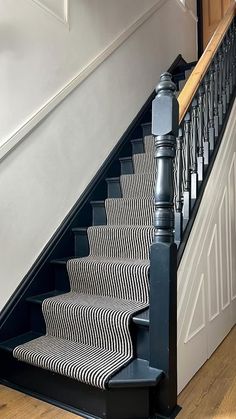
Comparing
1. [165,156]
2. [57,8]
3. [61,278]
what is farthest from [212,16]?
[61,278]

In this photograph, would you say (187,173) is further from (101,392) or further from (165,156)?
(101,392)

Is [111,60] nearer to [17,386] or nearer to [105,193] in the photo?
[105,193]

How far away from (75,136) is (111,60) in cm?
80

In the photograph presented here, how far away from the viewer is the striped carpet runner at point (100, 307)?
55.1 inches

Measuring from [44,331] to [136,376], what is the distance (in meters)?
0.64

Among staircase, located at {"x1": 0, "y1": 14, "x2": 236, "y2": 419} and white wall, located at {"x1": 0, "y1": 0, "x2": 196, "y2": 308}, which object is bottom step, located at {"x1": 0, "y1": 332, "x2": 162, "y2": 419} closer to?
staircase, located at {"x1": 0, "y1": 14, "x2": 236, "y2": 419}

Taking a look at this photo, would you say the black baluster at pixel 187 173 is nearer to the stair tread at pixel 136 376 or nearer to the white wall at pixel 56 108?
the stair tread at pixel 136 376

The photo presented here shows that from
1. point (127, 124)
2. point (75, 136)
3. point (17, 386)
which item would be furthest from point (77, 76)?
point (17, 386)

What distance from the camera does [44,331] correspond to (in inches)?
68.5

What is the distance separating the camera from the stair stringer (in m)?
1.54

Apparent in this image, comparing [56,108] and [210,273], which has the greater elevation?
[56,108]

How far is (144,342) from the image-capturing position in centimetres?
142

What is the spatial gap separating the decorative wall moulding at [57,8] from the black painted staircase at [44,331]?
0.95m

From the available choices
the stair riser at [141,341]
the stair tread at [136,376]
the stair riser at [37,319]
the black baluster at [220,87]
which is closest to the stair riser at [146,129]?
the black baluster at [220,87]
